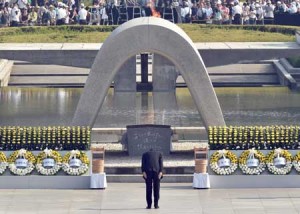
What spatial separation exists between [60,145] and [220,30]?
3041 centimetres

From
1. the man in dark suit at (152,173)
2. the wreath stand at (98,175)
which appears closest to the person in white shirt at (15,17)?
the wreath stand at (98,175)

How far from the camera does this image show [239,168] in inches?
1479

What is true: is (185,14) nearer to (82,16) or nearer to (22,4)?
(82,16)

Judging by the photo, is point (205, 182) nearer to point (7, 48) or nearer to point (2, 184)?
point (2, 184)

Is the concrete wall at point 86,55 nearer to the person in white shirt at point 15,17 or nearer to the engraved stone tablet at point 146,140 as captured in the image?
the person in white shirt at point 15,17

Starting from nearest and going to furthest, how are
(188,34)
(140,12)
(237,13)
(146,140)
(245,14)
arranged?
(146,140)
(188,34)
(140,12)
(237,13)
(245,14)

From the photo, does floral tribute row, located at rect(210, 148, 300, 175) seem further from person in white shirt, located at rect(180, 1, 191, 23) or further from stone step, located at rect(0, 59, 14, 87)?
person in white shirt, located at rect(180, 1, 191, 23)

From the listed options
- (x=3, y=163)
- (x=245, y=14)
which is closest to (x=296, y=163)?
(x=3, y=163)

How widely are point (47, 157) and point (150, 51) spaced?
5.18 metres

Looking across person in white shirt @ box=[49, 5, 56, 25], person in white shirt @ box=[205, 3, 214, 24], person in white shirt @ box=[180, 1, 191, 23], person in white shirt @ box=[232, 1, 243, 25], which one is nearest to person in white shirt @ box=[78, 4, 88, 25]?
person in white shirt @ box=[49, 5, 56, 25]

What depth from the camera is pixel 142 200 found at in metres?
35.6

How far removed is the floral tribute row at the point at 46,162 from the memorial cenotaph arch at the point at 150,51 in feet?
12.6

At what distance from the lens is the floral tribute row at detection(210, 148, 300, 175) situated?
123 feet

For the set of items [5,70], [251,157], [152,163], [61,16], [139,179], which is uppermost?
[152,163]
